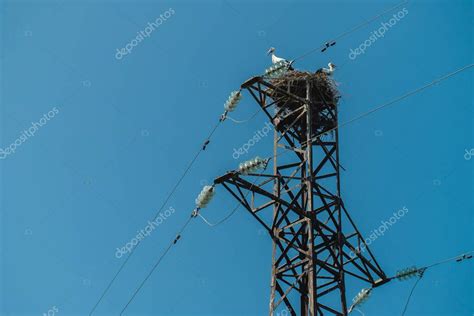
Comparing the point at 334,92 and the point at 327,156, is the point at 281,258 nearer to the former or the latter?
the point at 327,156

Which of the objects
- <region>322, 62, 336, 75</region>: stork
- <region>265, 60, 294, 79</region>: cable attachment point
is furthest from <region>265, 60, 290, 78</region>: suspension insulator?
<region>322, 62, 336, 75</region>: stork

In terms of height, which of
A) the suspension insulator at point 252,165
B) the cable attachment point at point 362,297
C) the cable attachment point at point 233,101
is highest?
the cable attachment point at point 233,101

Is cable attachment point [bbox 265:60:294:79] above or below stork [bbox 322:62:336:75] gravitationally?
below

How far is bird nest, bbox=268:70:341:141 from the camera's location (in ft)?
76.5

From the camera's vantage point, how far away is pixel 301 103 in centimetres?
2312

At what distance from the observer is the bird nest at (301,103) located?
23328 mm

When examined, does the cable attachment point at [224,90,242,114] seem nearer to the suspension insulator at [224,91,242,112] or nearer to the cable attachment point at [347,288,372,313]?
the suspension insulator at [224,91,242,112]

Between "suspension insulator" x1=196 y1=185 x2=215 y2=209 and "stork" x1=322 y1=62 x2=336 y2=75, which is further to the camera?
"stork" x1=322 y1=62 x2=336 y2=75

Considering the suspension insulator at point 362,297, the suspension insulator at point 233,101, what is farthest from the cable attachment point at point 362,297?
the suspension insulator at point 233,101

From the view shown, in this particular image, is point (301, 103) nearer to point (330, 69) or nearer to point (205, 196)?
point (330, 69)

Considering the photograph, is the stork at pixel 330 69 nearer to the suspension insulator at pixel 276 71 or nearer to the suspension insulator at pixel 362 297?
the suspension insulator at pixel 276 71

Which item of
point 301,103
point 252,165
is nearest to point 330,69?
point 301,103

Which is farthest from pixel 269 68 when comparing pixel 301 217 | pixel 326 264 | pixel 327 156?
pixel 326 264

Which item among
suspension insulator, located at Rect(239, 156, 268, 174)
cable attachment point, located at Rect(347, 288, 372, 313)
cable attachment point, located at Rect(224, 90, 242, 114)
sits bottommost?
cable attachment point, located at Rect(347, 288, 372, 313)
